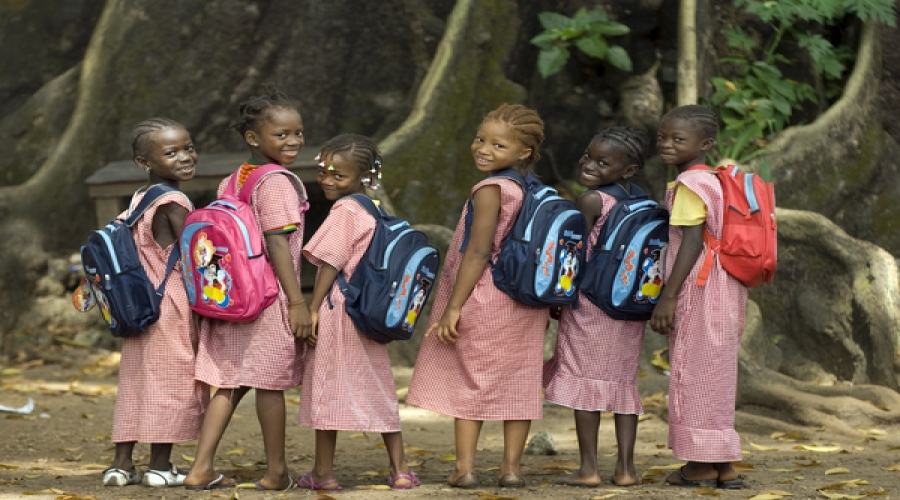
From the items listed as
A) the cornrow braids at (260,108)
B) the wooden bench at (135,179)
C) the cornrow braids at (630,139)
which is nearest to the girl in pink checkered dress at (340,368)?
Answer: the cornrow braids at (260,108)

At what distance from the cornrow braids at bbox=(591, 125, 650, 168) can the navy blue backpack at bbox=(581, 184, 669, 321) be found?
0.24 m

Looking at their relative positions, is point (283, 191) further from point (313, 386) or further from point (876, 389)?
point (876, 389)

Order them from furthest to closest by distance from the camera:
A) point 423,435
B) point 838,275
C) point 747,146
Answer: point 747,146
point 838,275
point 423,435

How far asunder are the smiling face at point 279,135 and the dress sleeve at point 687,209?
163cm

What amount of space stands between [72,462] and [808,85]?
247 inches

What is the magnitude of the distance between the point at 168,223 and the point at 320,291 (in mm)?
726

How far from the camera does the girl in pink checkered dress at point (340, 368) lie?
4500mm

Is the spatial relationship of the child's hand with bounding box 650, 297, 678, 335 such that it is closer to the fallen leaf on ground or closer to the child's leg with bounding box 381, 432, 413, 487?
the child's leg with bounding box 381, 432, 413, 487

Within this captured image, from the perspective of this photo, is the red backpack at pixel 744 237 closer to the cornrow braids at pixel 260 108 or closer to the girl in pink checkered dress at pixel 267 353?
the girl in pink checkered dress at pixel 267 353

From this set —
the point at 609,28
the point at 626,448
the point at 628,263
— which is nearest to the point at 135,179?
the point at 609,28

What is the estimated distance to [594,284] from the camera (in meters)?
4.64

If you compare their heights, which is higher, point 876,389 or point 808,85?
point 808,85

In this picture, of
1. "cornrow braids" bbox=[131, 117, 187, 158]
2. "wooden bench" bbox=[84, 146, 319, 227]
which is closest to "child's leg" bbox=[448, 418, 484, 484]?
"cornrow braids" bbox=[131, 117, 187, 158]

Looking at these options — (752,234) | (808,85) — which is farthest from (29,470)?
(808,85)
